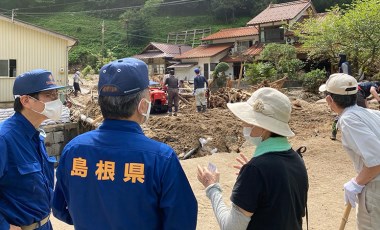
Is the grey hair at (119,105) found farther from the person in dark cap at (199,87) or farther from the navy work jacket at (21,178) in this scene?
the person in dark cap at (199,87)

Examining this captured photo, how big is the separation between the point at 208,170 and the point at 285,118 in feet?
1.88

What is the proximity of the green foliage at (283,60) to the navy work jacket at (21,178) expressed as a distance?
18298mm

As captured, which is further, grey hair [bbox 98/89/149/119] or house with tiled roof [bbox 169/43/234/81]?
house with tiled roof [bbox 169/43/234/81]

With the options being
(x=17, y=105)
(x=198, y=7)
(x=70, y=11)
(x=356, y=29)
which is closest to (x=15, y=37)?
(x=356, y=29)

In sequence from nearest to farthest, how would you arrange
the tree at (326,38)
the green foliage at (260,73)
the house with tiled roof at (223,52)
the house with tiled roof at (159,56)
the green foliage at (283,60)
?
the tree at (326,38)
the green foliage at (260,73)
the green foliage at (283,60)
the house with tiled roof at (223,52)
the house with tiled roof at (159,56)

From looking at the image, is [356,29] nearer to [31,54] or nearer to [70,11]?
[31,54]

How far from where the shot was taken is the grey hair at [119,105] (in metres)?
1.75

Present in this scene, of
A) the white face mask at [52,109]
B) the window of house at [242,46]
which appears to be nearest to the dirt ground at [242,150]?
the white face mask at [52,109]

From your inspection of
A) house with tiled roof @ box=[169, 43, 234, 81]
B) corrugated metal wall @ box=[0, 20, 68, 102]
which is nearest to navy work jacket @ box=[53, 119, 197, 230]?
corrugated metal wall @ box=[0, 20, 68, 102]

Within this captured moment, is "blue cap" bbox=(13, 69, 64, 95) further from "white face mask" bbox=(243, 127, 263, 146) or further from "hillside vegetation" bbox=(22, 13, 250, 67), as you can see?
"hillside vegetation" bbox=(22, 13, 250, 67)

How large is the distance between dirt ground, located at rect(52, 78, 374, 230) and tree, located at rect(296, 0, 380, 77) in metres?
2.39

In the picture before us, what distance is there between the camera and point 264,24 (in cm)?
2855

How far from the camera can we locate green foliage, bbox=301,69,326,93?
716 inches

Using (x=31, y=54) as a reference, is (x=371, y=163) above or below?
below
